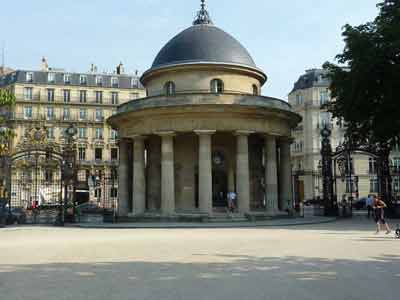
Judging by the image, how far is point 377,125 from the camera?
27938 millimetres

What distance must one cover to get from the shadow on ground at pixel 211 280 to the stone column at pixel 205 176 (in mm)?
14833

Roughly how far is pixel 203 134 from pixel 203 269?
17395mm

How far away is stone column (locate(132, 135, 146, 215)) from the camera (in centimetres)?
2928

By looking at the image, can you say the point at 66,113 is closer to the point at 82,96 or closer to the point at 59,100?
the point at 59,100

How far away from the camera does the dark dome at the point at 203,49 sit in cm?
3102

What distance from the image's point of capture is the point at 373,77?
27688 mm

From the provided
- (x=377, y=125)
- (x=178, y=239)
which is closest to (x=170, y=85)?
(x=377, y=125)

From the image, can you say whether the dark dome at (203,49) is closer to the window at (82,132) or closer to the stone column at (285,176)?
the stone column at (285,176)

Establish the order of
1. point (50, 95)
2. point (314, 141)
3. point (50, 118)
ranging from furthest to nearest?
point (50, 95) < point (50, 118) < point (314, 141)

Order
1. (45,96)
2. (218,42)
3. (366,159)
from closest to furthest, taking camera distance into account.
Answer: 1. (218,42)
2. (366,159)
3. (45,96)

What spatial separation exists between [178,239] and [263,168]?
1614 centimetres

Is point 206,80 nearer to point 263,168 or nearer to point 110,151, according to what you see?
point 263,168

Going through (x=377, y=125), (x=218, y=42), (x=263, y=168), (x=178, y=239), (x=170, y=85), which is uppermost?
(x=218, y=42)

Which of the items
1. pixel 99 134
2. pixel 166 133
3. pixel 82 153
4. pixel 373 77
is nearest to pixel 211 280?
pixel 166 133
